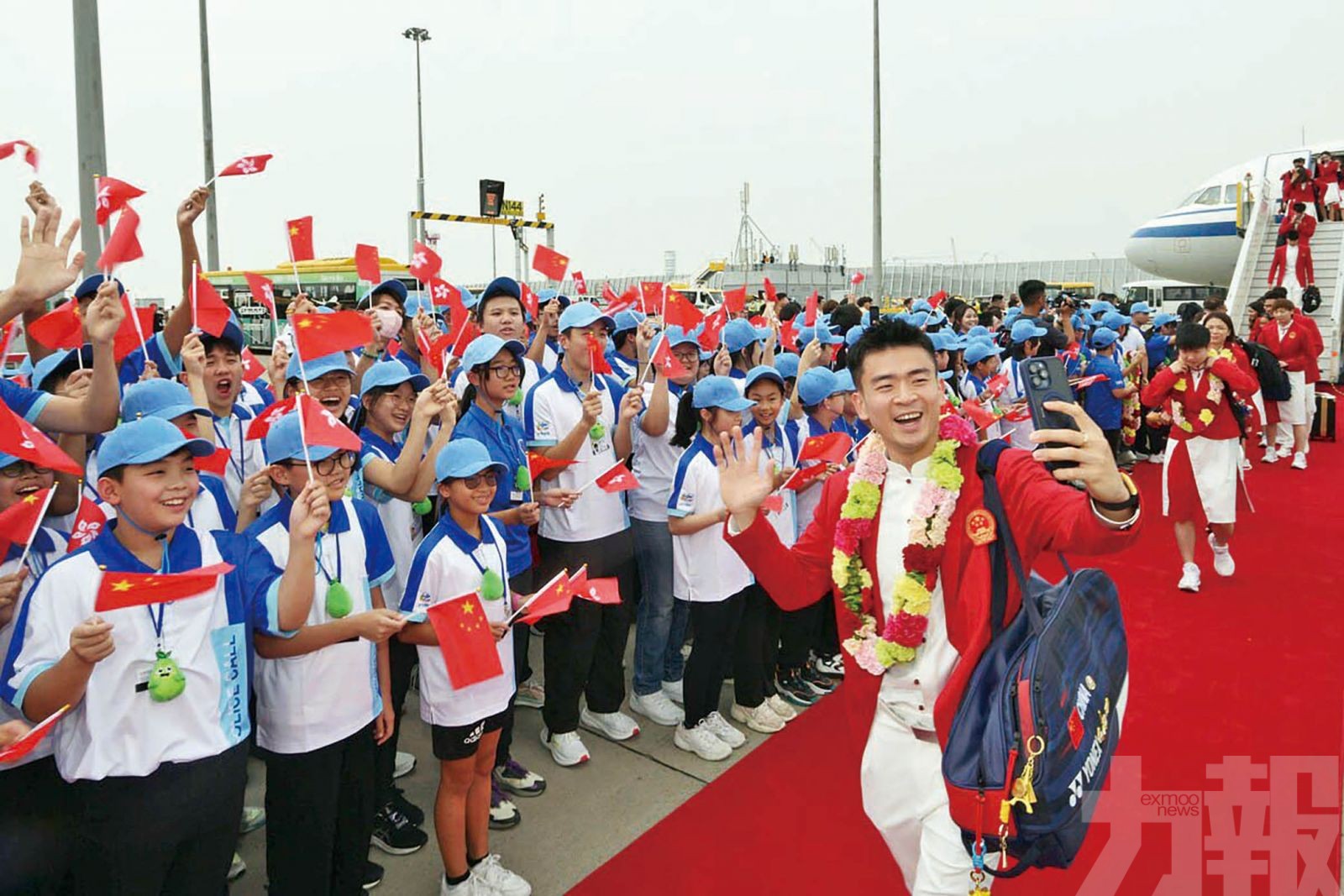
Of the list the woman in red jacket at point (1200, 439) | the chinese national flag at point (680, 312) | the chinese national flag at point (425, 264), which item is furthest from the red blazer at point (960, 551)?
the woman in red jacket at point (1200, 439)

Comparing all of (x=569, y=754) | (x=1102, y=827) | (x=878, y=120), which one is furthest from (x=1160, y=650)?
(x=878, y=120)

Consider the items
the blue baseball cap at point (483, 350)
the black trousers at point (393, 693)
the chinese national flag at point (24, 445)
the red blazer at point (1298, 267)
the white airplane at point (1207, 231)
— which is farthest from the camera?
the white airplane at point (1207, 231)

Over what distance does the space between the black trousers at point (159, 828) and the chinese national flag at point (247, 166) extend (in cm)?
262

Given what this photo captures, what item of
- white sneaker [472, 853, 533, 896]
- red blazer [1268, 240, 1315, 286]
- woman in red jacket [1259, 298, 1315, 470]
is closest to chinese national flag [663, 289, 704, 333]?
white sneaker [472, 853, 533, 896]

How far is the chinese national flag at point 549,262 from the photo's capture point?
19.6 ft

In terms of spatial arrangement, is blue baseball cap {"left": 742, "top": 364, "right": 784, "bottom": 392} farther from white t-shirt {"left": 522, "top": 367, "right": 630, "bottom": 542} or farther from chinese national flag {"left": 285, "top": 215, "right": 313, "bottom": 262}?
chinese national flag {"left": 285, "top": 215, "right": 313, "bottom": 262}

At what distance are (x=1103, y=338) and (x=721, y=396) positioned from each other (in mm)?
7670

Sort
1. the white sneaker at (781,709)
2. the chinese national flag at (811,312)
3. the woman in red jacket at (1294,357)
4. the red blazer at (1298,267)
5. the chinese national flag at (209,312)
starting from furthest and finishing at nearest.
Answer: the red blazer at (1298,267) → the woman in red jacket at (1294,357) → the chinese national flag at (811,312) → the white sneaker at (781,709) → the chinese national flag at (209,312)

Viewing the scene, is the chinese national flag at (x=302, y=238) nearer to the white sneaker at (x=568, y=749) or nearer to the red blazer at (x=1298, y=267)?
the white sneaker at (x=568, y=749)

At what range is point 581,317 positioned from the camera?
4.53 metres

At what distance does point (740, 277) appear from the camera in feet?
90.8

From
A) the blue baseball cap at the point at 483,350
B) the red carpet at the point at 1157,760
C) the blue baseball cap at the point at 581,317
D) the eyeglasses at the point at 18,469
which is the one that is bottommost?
the red carpet at the point at 1157,760

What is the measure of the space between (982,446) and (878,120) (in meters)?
17.2

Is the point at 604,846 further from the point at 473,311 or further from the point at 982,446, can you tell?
the point at 473,311
